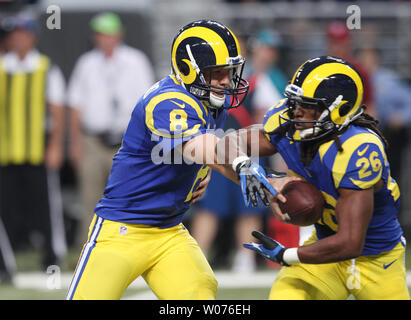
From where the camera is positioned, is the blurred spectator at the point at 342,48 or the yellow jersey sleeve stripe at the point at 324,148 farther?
the blurred spectator at the point at 342,48

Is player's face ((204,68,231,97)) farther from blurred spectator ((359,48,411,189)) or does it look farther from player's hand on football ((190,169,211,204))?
blurred spectator ((359,48,411,189))

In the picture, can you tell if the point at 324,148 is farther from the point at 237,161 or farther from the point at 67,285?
the point at 67,285

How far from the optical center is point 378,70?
7320 millimetres

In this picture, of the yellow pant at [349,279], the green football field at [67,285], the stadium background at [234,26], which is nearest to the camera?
the yellow pant at [349,279]

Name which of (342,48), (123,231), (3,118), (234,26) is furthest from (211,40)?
(234,26)

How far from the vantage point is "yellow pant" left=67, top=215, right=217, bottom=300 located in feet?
11.3

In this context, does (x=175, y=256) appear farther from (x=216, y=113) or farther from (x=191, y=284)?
(x=216, y=113)

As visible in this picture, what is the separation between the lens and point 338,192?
3.44 metres

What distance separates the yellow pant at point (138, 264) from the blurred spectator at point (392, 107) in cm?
393

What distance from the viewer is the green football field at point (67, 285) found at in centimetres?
547

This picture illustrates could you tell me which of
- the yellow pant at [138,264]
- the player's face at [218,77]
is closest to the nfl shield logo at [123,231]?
the yellow pant at [138,264]

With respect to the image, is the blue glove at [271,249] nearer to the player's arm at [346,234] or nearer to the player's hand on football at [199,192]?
the player's arm at [346,234]

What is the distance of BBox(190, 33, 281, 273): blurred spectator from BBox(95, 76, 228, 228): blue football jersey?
2.64 meters
